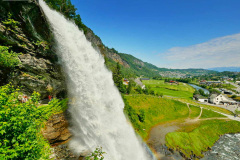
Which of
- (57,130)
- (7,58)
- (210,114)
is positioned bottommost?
(210,114)

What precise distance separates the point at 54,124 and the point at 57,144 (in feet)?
7.43

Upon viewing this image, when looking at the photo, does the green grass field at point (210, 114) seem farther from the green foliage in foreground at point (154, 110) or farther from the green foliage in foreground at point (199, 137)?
the green foliage in foreground at point (154, 110)

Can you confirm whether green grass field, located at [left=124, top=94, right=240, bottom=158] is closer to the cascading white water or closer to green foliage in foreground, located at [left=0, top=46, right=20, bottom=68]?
the cascading white water

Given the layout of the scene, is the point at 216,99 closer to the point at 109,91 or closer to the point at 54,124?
the point at 109,91

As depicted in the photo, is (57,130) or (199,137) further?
(199,137)

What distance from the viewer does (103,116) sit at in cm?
1595

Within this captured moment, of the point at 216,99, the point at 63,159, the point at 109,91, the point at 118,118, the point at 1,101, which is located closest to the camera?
the point at 1,101

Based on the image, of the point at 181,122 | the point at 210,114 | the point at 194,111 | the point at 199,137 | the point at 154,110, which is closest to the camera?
the point at 199,137

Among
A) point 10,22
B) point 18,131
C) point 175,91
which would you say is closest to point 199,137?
point 18,131

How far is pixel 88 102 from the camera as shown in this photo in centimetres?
1548

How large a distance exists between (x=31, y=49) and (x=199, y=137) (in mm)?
47287

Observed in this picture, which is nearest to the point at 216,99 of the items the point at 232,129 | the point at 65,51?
the point at 232,129

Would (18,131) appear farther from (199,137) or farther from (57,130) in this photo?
(199,137)

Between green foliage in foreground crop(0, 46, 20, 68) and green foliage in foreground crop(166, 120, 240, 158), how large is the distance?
35576 mm
